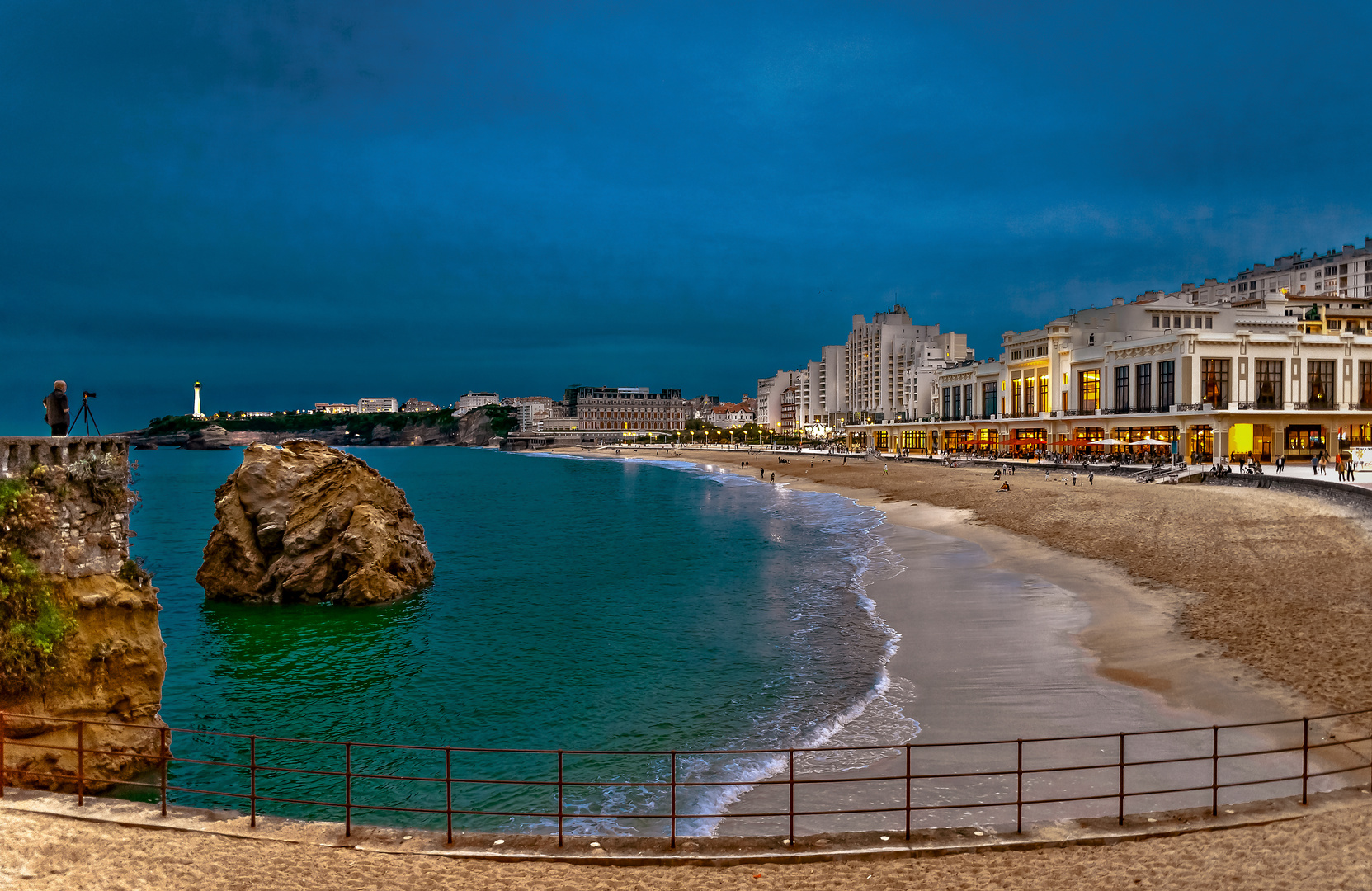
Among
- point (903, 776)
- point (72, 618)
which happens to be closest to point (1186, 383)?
point (903, 776)

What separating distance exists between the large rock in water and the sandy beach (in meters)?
17.6

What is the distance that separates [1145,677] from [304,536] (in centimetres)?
2551

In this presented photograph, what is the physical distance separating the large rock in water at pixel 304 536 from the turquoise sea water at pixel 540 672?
3.31ft

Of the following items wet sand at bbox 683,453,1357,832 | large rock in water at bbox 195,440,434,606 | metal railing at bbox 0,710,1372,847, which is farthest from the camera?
large rock in water at bbox 195,440,434,606

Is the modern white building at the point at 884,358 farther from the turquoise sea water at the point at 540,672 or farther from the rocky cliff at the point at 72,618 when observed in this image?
Result: the rocky cliff at the point at 72,618

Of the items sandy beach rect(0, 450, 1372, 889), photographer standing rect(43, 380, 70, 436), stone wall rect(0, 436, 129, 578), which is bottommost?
sandy beach rect(0, 450, 1372, 889)

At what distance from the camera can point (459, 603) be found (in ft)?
85.6

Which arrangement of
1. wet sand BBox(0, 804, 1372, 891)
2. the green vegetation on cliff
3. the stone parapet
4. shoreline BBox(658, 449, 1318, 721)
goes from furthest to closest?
shoreline BBox(658, 449, 1318, 721), the stone parapet, the green vegetation on cliff, wet sand BBox(0, 804, 1372, 891)

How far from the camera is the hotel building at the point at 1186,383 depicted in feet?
202

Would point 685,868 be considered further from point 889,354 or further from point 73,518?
point 889,354

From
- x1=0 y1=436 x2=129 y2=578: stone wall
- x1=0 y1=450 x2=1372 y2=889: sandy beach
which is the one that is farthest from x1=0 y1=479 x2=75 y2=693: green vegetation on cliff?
x1=0 y1=450 x2=1372 y2=889: sandy beach

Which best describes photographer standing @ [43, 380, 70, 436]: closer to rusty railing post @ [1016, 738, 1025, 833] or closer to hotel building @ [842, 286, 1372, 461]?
rusty railing post @ [1016, 738, 1025, 833]

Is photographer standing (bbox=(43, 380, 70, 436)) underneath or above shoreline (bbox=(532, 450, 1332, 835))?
above

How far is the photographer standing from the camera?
38.8ft
